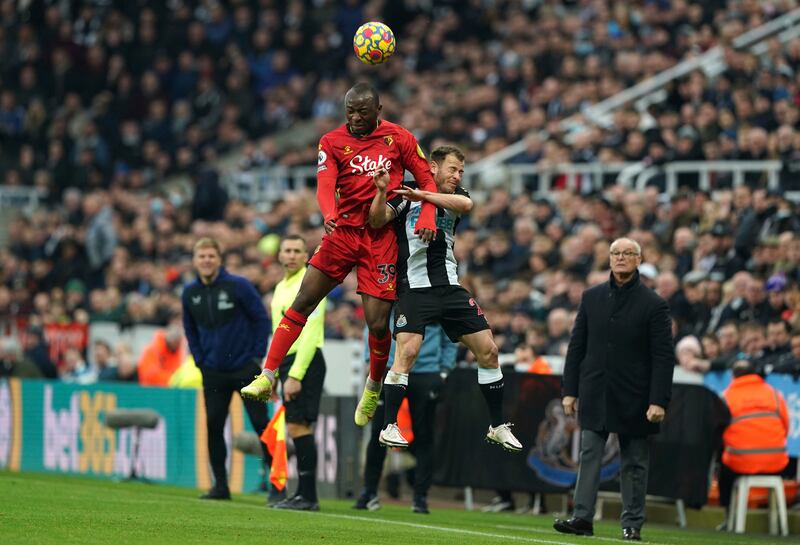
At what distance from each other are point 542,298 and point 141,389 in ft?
16.1

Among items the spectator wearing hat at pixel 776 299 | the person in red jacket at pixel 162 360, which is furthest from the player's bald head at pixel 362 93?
the person in red jacket at pixel 162 360

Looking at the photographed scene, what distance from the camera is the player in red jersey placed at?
11.3 metres

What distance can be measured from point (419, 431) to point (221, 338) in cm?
209

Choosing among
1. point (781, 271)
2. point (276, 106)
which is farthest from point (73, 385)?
point (276, 106)

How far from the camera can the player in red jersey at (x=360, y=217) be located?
11273mm

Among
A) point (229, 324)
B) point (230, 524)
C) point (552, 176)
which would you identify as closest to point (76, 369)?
point (552, 176)

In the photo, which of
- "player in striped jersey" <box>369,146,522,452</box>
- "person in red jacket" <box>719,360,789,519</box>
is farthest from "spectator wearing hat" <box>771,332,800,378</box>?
"player in striped jersey" <box>369,146,522,452</box>

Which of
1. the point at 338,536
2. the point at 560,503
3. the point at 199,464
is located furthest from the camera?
the point at 199,464

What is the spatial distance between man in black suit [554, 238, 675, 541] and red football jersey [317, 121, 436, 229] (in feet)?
6.77

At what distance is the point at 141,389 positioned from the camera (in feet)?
60.6

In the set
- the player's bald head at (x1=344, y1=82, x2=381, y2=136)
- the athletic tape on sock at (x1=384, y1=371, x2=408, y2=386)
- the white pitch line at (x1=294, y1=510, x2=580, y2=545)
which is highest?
the player's bald head at (x1=344, y1=82, x2=381, y2=136)

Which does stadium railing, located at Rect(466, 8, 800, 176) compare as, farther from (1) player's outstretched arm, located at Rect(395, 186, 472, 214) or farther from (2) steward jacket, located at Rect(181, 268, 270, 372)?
(1) player's outstretched arm, located at Rect(395, 186, 472, 214)

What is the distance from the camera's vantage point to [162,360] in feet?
65.0

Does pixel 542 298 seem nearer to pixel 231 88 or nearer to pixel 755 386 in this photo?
pixel 755 386
